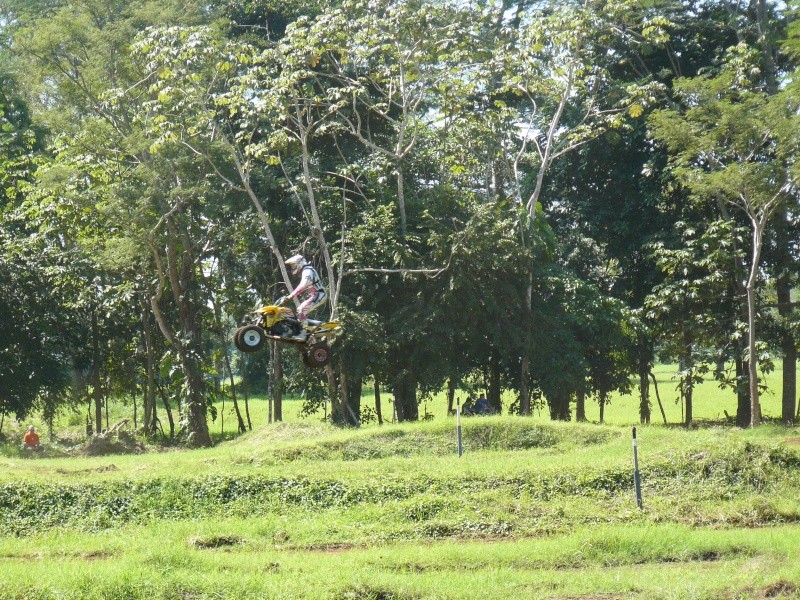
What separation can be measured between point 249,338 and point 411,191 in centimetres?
1386

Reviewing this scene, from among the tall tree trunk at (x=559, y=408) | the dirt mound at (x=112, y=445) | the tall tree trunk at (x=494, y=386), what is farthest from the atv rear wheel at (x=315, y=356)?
the tall tree trunk at (x=559, y=408)

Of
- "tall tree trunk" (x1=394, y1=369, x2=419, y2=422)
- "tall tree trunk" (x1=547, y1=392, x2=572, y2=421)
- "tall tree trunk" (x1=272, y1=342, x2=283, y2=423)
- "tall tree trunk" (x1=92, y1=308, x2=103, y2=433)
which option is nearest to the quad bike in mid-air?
"tall tree trunk" (x1=394, y1=369, x2=419, y2=422)

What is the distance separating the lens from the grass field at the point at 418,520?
12.0m

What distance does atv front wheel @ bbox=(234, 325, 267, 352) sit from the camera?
18.7 metres

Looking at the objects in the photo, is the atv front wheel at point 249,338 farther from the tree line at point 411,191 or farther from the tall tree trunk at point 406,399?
the tall tree trunk at point 406,399

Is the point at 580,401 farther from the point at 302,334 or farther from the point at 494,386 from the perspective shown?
the point at 302,334

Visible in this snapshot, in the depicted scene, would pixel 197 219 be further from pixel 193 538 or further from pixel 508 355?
pixel 193 538

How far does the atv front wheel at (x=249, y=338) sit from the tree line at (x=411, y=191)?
842 centimetres

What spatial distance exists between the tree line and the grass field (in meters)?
7.33

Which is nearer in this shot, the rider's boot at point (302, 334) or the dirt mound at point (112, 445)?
the rider's boot at point (302, 334)

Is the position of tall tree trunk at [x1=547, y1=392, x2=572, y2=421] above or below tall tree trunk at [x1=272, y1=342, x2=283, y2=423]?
below

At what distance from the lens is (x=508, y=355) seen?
30.3m

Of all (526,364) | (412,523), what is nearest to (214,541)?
(412,523)

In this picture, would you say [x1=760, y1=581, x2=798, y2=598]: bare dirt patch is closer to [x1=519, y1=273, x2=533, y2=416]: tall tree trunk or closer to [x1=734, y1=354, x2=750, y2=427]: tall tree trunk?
[x1=734, y1=354, x2=750, y2=427]: tall tree trunk
